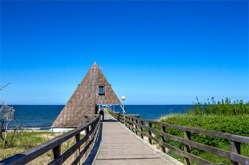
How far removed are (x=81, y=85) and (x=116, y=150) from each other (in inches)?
918

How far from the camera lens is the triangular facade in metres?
31.3

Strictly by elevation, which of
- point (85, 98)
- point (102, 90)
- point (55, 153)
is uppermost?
point (102, 90)

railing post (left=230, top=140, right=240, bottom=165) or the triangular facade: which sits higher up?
the triangular facade

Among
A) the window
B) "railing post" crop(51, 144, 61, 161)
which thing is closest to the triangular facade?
the window

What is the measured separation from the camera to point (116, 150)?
9.76m

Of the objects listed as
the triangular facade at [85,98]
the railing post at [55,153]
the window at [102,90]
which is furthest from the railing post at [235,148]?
the window at [102,90]

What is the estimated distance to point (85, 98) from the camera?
32094 millimetres

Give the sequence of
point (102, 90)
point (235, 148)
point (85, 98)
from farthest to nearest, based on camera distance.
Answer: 1. point (85, 98)
2. point (102, 90)
3. point (235, 148)

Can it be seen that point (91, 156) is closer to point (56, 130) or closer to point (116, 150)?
point (116, 150)

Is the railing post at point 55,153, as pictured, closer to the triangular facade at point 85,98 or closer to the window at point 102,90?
the triangular facade at point 85,98

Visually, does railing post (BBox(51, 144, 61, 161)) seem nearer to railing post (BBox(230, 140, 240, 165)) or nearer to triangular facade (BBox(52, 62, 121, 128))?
railing post (BBox(230, 140, 240, 165))

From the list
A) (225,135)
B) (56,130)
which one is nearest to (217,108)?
(225,135)

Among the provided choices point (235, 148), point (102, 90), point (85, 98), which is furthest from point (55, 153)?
point (85, 98)

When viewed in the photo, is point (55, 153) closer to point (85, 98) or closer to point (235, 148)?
point (235, 148)
